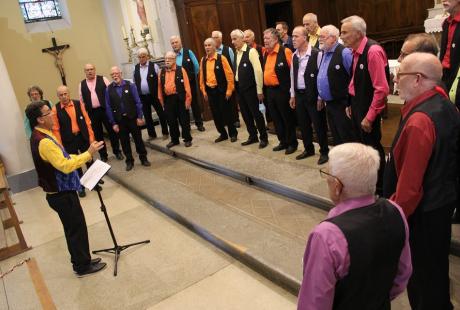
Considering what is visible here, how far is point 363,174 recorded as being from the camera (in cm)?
145

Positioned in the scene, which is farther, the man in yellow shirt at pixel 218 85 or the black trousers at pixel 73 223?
the man in yellow shirt at pixel 218 85

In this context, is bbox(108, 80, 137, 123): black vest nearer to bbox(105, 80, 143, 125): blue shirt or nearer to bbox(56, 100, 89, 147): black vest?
bbox(105, 80, 143, 125): blue shirt

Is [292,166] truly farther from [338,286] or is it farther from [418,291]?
[338,286]

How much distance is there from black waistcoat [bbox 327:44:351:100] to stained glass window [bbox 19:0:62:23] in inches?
318

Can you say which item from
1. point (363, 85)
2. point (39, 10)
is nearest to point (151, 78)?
point (363, 85)

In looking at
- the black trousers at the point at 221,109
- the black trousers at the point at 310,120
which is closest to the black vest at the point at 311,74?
the black trousers at the point at 310,120

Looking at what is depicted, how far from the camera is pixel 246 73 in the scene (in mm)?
5719

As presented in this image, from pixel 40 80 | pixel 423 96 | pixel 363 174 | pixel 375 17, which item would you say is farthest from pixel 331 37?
pixel 40 80

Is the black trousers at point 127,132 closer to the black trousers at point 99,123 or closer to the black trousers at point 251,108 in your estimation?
the black trousers at point 99,123

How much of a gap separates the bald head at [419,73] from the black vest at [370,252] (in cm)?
82

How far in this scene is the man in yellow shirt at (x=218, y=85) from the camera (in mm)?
6164

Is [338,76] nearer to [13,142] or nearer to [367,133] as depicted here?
[367,133]

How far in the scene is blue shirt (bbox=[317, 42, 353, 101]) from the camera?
158 inches

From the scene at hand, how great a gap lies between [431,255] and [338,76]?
92.0 inches
